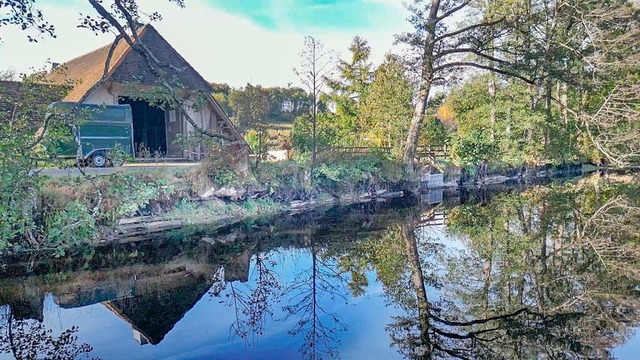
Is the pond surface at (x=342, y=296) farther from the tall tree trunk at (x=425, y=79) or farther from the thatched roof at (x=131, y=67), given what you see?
the thatched roof at (x=131, y=67)

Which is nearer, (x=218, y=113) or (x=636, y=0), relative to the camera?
(x=218, y=113)

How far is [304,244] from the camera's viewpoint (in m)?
8.32

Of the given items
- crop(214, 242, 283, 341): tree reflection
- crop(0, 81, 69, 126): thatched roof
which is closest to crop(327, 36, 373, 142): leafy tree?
crop(0, 81, 69, 126): thatched roof

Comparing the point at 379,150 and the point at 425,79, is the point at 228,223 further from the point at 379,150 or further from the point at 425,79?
the point at 425,79

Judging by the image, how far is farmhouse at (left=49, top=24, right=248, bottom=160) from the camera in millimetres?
13539

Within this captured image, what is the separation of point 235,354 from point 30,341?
7.00 feet

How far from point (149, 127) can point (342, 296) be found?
1464 cm

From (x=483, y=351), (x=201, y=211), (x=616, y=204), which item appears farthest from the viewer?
(x=616, y=204)

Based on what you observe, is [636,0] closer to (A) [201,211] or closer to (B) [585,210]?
(B) [585,210]

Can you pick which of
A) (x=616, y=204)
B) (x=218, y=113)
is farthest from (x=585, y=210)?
(x=218, y=113)

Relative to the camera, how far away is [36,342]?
4.22 m

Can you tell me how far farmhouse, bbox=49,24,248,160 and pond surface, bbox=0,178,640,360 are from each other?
501 cm

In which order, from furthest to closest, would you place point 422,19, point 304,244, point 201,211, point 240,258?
point 422,19 < point 201,211 < point 304,244 < point 240,258

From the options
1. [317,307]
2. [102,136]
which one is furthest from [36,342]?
[102,136]
